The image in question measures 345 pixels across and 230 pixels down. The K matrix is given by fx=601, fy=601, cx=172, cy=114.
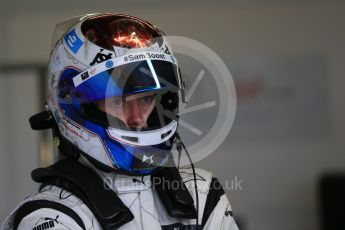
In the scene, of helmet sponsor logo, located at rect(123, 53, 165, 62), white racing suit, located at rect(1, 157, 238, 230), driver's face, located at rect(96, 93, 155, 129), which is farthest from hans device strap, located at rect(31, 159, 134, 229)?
helmet sponsor logo, located at rect(123, 53, 165, 62)

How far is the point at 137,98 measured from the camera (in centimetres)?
135

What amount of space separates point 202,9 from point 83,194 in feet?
7.94

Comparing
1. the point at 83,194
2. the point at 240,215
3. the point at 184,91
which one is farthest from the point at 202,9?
the point at 83,194

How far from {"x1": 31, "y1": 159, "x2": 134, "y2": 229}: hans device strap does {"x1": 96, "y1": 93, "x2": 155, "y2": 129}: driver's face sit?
0.14 metres

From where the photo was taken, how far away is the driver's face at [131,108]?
134 cm

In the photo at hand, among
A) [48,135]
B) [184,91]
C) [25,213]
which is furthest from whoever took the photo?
[48,135]

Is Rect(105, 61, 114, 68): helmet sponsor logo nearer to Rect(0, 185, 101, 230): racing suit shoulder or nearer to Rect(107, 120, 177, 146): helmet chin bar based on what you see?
Rect(107, 120, 177, 146): helmet chin bar

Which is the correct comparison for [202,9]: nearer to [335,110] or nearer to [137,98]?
[335,110]

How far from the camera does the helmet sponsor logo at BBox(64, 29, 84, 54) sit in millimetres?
1389

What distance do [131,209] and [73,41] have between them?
1.35 feet

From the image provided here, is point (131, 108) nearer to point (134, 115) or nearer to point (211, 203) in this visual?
point (134, 115)

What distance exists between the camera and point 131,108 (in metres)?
1.35

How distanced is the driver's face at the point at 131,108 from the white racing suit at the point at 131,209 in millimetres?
128

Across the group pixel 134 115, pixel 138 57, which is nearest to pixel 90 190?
pixel 134 115
